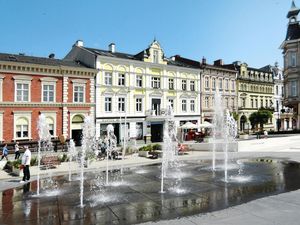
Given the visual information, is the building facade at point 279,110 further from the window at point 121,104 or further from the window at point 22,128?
the window at point 22,128

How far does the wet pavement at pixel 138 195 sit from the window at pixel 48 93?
65.0 feet

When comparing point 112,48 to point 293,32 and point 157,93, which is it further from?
point 293,32

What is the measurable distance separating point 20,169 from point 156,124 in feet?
92.8

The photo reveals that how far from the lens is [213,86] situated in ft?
170

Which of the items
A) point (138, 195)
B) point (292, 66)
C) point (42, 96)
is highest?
point (292, 66)

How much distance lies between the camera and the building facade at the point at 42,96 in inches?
1236

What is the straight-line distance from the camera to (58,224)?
27.3ft

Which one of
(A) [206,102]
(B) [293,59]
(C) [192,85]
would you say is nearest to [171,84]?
(C) [192,85]

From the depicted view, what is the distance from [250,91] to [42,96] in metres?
41.4

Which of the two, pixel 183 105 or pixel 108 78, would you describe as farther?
pixel 183 105

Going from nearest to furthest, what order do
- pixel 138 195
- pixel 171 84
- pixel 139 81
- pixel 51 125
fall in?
pixel 138 195, pixel 51 125, pixel 139 81, pixel 171 84

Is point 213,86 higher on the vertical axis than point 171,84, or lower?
higher

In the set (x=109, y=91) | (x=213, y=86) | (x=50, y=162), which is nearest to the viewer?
(x=50, y=162)

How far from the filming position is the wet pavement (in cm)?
898
